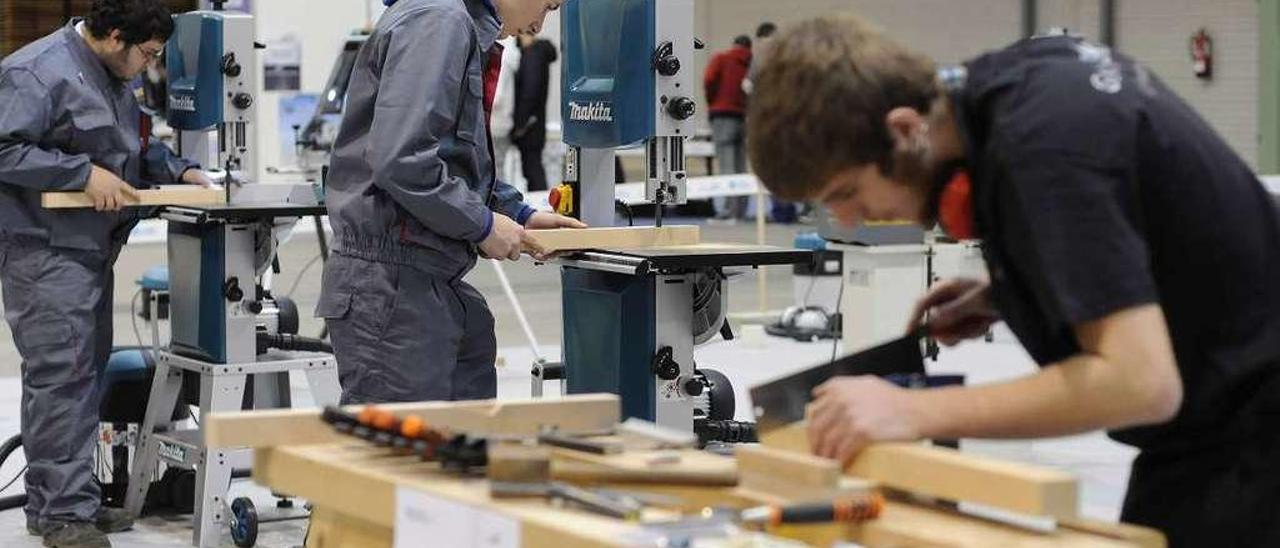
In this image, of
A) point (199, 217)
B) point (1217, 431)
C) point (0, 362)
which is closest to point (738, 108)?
point (0, 362)

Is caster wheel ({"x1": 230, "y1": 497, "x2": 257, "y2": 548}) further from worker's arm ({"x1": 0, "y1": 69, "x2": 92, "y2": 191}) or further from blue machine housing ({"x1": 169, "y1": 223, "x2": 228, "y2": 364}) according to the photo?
worker's arm ({"x1": 0, "y1": 69, "x2": 92, "y2": 191})

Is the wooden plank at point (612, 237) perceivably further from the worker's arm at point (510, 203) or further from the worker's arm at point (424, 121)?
the worker's arm at point (424, 121)

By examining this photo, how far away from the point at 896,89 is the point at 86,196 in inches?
136

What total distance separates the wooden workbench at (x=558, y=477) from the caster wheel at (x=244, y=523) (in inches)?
103

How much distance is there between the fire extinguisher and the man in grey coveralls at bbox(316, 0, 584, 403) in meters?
11.5

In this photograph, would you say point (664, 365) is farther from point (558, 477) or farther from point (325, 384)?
point (558, 477)

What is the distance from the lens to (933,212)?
191 centimetres

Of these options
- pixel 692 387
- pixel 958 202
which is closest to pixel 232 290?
pixel 692 387

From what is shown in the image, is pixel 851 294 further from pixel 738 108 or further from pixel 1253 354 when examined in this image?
pixel 738 108

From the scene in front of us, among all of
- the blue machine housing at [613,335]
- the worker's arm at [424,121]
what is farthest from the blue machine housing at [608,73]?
the worker's arm at [424,121]

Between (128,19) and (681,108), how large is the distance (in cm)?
156

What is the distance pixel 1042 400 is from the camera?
1.77 meters

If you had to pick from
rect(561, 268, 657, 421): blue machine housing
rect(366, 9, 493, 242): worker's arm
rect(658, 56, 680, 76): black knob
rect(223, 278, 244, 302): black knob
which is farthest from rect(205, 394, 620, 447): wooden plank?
rect(223, 278, 244, 302): black knob

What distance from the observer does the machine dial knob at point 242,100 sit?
5.71 meters
